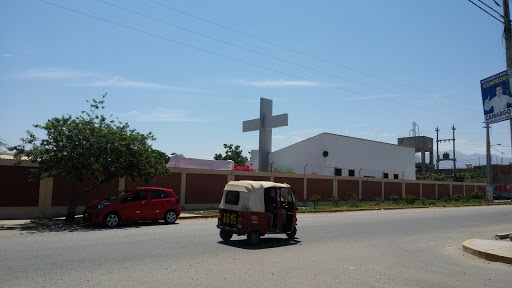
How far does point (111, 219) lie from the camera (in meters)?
15.8

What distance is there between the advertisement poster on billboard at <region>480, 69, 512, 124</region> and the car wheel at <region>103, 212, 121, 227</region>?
14.5 metres

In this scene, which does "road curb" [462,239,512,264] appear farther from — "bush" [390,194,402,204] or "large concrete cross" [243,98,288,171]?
"bush" [390,194,402,204]

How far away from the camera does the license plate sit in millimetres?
11508

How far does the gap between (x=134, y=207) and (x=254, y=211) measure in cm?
710

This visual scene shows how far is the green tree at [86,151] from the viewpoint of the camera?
16938mm

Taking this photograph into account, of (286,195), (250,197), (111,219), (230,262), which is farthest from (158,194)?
(230,262)

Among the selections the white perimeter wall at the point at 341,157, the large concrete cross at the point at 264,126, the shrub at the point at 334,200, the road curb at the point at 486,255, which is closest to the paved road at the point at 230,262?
the road curb at the point at 486,255

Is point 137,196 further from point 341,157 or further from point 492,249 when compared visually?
point 341,157

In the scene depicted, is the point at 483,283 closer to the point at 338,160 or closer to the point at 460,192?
the point at 338,160

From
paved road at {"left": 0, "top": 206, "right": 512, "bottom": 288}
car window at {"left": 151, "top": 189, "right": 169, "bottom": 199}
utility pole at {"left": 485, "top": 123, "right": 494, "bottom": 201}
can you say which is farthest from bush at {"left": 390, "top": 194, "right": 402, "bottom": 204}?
car window at {"left": 151, "top": 189, "right": 169, "bottom": 199}

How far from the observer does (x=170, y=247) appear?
10531 mm

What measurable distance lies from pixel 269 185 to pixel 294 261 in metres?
3.16

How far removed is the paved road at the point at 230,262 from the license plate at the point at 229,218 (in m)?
0.61

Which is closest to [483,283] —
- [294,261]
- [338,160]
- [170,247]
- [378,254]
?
[378,254]
